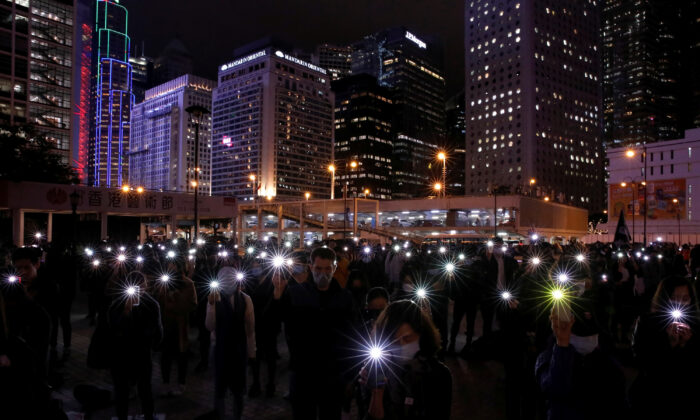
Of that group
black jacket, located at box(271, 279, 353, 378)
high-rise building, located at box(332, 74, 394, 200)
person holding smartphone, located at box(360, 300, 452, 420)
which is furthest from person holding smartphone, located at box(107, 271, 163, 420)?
high-rise building, located at box(332, 74, 394, 200)

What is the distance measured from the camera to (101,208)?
34.1 meters

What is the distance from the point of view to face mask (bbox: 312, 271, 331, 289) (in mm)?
4270

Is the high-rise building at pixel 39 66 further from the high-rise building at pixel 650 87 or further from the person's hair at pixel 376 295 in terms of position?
the high-rise building at pixel 650 87

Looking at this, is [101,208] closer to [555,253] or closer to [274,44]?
[555,253]

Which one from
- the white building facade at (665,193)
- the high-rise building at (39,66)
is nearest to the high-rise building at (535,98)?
the white building facade at (665,193)

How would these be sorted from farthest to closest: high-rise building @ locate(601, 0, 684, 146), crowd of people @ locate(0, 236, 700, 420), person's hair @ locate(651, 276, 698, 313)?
high-rise building @ locate(601, 0, 684, 146) < person's hair @ locate(651, 276, 698, 313) < crowd of people @ locate(0, 236, 700, 420)

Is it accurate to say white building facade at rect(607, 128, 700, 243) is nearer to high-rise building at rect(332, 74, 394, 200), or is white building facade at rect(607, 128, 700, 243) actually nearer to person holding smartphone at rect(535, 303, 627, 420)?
person holding smartphone at rect(535, 303, 627, 420)

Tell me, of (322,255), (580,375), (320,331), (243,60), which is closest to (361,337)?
(320,331)

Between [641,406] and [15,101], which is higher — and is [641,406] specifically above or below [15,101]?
below

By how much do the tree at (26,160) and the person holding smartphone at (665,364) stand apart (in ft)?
144

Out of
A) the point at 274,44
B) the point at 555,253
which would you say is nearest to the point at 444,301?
the point at 555,253

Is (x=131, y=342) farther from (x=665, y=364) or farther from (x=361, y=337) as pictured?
(x=665, y=364)

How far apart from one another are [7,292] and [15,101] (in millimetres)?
83002

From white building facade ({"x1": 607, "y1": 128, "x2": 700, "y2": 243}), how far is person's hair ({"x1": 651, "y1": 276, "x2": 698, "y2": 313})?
6584 cm
